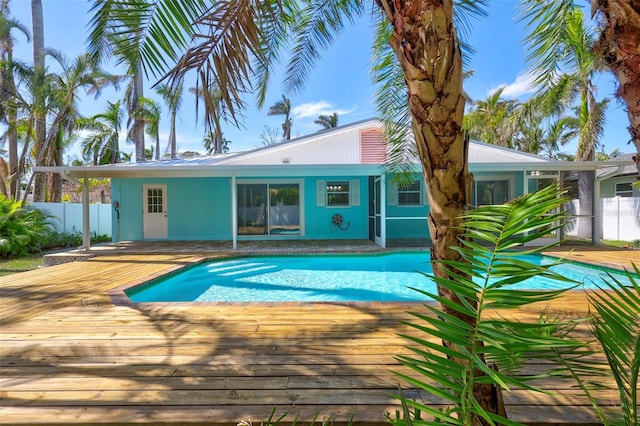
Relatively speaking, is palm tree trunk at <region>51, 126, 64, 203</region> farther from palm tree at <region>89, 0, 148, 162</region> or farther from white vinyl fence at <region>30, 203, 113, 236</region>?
palm tree at <region>89, 0, 148, 162</region>

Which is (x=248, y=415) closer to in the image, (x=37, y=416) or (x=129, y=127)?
(x=37, y=416)

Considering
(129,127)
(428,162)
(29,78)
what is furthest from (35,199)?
(428,162)

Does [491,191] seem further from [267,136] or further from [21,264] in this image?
[267,136]

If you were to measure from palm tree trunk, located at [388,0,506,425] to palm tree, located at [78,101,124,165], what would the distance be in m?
20.0

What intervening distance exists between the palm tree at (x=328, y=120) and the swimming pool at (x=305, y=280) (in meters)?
23.5

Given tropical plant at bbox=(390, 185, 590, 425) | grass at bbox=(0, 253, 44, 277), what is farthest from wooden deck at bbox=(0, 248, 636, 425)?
grass at bbox=(0, 253, 44, 277)

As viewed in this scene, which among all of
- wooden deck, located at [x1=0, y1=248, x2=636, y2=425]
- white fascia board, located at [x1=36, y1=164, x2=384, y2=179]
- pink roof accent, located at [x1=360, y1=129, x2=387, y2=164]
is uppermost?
pink roof accent, located at [x1=360, y1=129, x2=387, y2=164]

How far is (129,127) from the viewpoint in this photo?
18750 millimetres

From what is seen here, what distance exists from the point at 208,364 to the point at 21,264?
9252mm

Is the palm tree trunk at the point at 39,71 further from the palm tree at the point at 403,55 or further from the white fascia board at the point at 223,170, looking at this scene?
the palm tree at the point at 403,55

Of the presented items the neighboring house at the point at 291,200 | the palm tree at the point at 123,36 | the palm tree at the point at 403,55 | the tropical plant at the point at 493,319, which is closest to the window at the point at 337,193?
the neighboring house at the point at 291,200

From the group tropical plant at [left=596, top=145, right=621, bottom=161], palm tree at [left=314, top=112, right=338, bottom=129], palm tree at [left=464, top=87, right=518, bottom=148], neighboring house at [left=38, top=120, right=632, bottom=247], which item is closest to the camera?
neighboring house at [left=38, top=120, right=632, bottom=247]

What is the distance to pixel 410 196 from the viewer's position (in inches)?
460

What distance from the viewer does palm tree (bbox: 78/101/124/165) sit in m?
17.0
